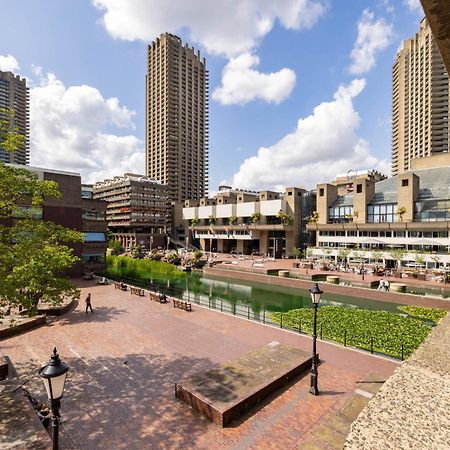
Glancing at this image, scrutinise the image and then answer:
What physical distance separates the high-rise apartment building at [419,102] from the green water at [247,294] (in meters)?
85.5

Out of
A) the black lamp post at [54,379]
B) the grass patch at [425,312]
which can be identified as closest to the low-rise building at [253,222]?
the grass patch at [425,312]

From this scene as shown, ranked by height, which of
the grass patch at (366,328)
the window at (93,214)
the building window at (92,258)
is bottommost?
the grass patch at (366,328)

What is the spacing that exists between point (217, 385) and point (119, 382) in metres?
3.95

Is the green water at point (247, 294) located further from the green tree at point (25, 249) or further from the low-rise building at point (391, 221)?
the low-rise building at point (391, 221)

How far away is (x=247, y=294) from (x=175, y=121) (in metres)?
112

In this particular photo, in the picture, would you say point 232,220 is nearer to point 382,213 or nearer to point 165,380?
point 382,213

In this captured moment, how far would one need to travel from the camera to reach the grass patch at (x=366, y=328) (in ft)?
52.1

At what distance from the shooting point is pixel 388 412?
419 cm

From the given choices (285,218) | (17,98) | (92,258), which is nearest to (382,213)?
(285,218)

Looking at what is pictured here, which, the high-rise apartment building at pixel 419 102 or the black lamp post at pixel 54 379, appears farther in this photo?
the high-rise apartment building at pixel 419 102

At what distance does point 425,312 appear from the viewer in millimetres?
23875

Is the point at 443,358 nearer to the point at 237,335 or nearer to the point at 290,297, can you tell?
the point at 237,335

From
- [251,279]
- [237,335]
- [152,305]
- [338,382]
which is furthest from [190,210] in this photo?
[338,382]

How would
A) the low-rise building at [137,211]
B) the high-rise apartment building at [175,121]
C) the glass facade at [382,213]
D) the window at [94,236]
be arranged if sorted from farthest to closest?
1. the high-rise apartment building at [175,121]
2. the low-rise building at [137,211]
3. the glass facade at [382,213]
4. the window at [94,236]
